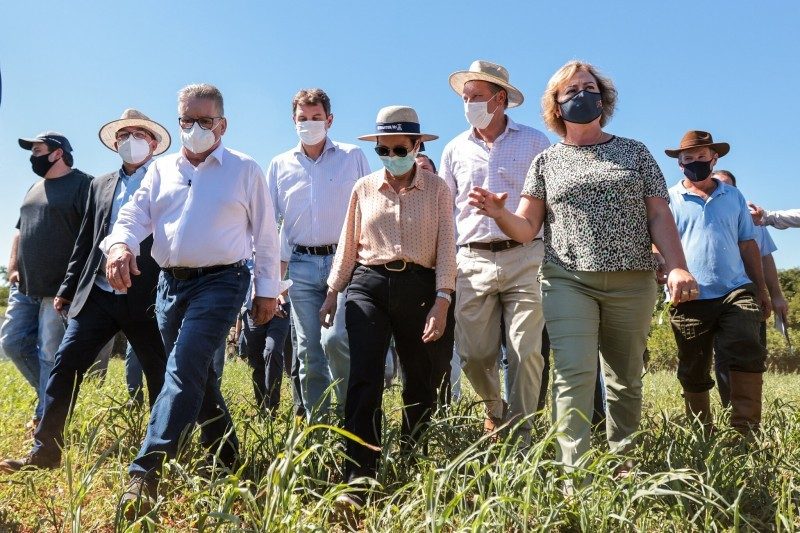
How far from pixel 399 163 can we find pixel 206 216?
112 cm

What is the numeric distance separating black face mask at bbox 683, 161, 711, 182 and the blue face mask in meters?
2.81

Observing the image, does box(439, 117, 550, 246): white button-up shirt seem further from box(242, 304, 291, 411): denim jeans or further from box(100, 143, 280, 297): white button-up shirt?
box(242, 304, 291, 411): denim jeans

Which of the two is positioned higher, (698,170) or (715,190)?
(698,170)

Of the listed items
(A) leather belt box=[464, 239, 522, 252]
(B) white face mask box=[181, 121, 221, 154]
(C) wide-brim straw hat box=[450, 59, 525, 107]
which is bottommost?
(A) leather belt box=[464, 239, 522, 252]

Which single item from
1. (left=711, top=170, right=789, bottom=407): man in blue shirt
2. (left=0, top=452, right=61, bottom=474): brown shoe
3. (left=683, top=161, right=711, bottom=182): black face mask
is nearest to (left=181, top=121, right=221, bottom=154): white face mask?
(left=0, top=452, right=61, bottom=474): brown shoe

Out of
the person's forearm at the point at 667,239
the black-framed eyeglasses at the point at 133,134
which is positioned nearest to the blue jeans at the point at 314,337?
the black-framed eyeglasses at the point at 133,134

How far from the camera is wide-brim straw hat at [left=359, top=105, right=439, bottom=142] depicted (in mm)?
4395

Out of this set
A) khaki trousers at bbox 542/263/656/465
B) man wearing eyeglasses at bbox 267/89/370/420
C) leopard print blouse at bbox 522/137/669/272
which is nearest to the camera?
khaki trousers at bbox 542/263/656/465

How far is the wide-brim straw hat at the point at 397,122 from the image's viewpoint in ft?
14.4

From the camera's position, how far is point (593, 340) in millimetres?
3867

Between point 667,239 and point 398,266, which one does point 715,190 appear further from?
point 398,266

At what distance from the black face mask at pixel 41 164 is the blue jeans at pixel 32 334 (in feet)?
3.29

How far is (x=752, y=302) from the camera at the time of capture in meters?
5.69

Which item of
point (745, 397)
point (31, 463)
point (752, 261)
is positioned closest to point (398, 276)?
point (31, 463)
